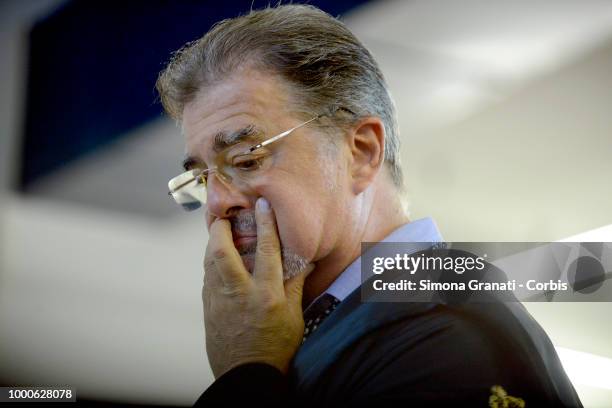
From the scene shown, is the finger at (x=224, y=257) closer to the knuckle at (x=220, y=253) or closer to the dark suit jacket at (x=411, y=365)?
the knuckle at (x=220, y=253)

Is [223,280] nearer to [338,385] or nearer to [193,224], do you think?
[338,385]

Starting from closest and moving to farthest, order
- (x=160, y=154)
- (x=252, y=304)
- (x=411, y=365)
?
(x=411, y=365)
(x=252, y=304)
(x=160, y=154)

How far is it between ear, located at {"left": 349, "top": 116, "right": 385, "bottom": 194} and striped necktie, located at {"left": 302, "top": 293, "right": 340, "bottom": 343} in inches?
8.2

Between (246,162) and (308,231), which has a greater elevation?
(246,162)

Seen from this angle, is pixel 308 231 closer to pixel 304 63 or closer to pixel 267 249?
pixel 267 249

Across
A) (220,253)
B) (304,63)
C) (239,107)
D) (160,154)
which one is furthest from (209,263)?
(160,154)

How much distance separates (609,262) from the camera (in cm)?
131

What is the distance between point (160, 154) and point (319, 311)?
56.1 inches

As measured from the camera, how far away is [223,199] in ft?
3.80

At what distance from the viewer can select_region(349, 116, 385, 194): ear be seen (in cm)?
120

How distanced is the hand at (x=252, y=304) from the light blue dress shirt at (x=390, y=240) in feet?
0.21

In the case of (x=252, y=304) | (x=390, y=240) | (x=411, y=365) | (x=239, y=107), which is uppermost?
(x=239, y=107)

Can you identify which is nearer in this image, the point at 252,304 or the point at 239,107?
the point at 252,304

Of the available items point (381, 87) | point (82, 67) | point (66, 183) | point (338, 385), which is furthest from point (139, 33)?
point (338, 385)
